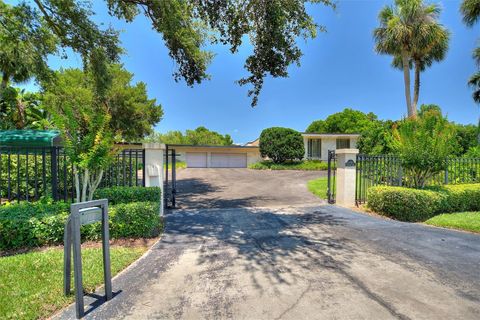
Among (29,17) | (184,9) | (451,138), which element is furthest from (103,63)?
(451,138)

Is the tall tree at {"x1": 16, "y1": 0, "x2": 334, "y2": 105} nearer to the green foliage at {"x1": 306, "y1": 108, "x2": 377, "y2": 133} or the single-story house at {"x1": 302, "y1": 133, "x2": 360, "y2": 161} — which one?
the single-story house at {"x1": 302, "y1": 133, "x2": 360, "y2": 161}

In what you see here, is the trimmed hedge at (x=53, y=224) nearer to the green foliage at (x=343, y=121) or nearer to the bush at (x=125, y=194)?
the bush at (x=125, y=194)

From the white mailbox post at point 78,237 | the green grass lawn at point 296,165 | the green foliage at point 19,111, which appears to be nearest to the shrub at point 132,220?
the white mailbox post at point 78,237

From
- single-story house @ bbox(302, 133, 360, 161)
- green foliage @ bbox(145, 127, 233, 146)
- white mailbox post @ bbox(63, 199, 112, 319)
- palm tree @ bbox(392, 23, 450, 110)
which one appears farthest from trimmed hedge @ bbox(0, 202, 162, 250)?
green foliage @ bbox(145, 127, 233, 146)

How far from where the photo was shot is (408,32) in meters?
18.3

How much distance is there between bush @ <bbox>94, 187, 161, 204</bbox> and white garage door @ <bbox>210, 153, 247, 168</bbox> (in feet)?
95.5

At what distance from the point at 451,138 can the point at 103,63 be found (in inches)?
438

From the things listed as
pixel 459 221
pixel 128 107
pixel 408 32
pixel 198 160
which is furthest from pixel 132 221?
pixel 198 160

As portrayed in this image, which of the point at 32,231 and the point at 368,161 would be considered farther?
the point at 368,161

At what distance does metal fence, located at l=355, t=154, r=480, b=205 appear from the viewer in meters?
9.34

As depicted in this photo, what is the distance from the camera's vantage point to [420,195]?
7746 millimetres

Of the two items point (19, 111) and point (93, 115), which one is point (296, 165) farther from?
point (19, 111)

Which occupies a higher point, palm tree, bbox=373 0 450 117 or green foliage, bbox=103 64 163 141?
palm tree, bbox=373 0 450 117

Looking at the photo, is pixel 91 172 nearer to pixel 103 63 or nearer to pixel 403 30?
pixel 103 63
